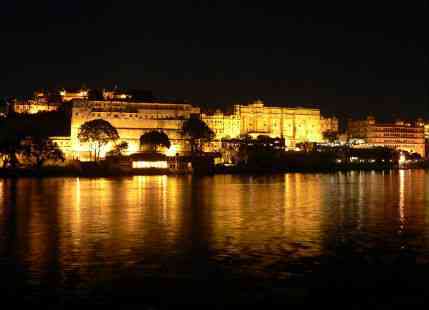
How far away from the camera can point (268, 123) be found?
114 meters

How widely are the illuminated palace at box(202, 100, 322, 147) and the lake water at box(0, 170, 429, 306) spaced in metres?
74.9

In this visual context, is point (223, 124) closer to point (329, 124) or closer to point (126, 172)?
point (329, 124)

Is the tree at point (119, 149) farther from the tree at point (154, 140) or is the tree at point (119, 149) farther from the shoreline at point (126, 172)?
the shoreline at point (126, 172)

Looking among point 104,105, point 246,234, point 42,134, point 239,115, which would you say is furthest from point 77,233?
point 239,115

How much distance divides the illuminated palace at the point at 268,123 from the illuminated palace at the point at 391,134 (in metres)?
16.2

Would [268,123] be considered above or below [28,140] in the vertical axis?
above

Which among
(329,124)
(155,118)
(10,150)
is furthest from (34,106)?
(329,124)

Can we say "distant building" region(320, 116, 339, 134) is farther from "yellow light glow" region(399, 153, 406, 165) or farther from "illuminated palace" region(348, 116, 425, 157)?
"yellow light glow" region(399, 153, 406, 165)

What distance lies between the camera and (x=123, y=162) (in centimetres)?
8088

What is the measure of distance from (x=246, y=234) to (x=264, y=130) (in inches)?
3638

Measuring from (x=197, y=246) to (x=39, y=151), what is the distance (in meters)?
60.2

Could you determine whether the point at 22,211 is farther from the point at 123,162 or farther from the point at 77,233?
the point at 123,162

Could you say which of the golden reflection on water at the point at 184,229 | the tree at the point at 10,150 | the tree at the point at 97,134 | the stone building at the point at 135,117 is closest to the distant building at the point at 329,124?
the stone building at the point at 135,117

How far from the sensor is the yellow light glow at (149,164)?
81938 mm
